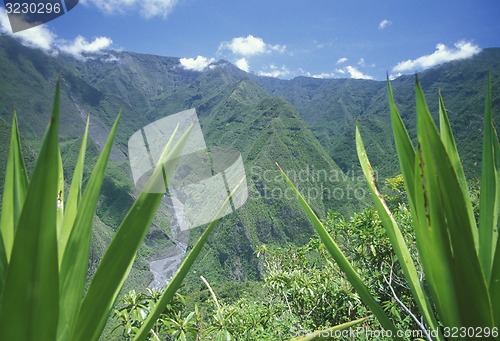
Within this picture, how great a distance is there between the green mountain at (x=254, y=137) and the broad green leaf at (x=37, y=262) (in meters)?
31.2

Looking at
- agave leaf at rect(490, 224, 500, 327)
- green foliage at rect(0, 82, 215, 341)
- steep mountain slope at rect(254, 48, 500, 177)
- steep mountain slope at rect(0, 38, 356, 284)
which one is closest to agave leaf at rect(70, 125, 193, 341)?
green foliage at rect(0, 82, 215, 341)

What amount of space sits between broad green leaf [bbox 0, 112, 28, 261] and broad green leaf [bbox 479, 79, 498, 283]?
33.8 inches

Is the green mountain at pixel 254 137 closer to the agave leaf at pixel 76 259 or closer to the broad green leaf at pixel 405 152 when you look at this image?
the agave leaf at pixel 76 259

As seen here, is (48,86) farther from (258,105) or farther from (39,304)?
(39,304)

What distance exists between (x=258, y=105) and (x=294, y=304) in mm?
131728

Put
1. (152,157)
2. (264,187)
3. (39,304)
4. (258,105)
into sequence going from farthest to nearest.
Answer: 1. (258,105)
2. (264,187)
3. (152,157)
4. (39,304)

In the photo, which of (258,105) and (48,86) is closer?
(48,86)

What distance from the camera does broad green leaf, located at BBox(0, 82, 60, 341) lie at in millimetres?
393

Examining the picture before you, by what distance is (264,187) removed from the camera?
84.2 metres

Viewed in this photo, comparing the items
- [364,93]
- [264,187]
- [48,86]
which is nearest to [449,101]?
[264,187]

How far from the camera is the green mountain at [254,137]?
73125mm

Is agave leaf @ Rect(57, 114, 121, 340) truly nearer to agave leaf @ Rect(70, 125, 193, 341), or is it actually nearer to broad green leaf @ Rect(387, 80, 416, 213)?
agave leaf @ Rect(70, 125, 193, 341)

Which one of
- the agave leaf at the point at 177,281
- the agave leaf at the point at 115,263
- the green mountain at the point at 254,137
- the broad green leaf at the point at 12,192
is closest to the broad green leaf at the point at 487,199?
the agave leaf at the point at 177,281

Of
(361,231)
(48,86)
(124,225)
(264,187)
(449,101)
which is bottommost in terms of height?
(264,187)
